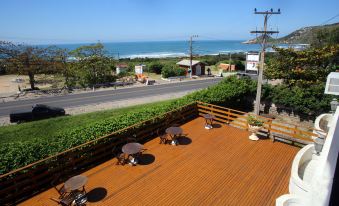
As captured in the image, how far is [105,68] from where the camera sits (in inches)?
1400

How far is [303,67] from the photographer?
20984 mm

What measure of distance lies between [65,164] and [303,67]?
22.1 metres

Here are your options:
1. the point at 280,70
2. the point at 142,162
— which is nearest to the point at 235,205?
the point at 142,162

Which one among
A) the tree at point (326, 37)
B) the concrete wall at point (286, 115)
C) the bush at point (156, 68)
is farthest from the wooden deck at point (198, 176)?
the bush at point (156, 68)

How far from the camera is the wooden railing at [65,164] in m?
6.65

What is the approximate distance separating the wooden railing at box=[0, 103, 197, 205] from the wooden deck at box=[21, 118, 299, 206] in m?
0.38

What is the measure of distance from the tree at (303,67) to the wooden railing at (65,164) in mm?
15297

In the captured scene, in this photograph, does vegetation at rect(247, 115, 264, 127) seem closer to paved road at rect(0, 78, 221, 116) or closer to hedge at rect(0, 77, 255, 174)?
hedge at rect(0, 77, 255, 174)

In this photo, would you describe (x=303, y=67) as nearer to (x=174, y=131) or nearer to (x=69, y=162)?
(x=174, y=131)

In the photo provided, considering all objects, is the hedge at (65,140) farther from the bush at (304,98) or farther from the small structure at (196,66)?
the small structure at (196,66)

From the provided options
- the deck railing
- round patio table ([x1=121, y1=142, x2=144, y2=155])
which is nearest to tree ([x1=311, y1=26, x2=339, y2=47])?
the deck railing

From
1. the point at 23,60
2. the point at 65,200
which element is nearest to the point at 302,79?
the point at 65,200

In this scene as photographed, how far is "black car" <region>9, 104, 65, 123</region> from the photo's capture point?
18106mm

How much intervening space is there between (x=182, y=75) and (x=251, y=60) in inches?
688
